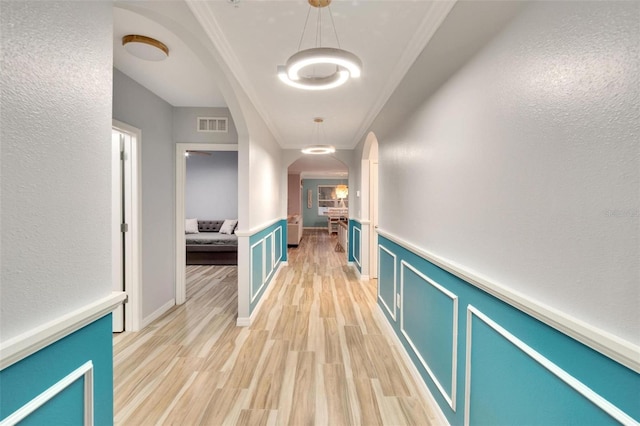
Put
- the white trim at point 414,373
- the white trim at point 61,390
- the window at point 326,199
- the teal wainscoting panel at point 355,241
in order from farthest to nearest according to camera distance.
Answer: the window at point 326,199 < the teal wainscoting panel at point 355,241 < the white trim at point 414,373 < the white trim at point 61,390

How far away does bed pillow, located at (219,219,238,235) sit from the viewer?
→ 6660 millimetres

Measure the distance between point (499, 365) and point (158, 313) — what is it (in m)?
3.44

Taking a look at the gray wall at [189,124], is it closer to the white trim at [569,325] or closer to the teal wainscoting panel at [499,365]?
the teal wainscoting panel at [499,365]

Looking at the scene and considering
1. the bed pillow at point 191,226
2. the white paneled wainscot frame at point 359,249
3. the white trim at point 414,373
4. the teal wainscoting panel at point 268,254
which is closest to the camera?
the white trim at point 414,373

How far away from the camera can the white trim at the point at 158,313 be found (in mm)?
3091

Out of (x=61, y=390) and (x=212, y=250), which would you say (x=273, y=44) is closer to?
(x=61, y=390)

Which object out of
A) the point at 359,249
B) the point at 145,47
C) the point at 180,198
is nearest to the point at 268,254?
the point at 180,198

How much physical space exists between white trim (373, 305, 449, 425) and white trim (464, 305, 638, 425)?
324 mm

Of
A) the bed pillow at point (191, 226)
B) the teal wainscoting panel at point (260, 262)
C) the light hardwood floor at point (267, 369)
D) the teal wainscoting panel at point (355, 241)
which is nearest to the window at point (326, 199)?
the teal wainscoting panel at point (355, 241)

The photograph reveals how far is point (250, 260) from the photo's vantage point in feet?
10.5

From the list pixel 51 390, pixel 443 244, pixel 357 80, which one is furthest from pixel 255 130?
pixel 51 390

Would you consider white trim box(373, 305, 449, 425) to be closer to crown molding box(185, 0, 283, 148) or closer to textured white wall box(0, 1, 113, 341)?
textured white wall box(0, 1, 113, 341)

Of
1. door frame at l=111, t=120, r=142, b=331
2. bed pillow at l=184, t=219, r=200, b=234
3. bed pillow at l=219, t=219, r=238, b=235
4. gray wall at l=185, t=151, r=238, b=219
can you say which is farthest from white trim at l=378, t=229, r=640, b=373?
gray wall at l=185, t=151, r=238, b=219

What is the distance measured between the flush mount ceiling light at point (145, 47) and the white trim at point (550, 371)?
2.72 m
